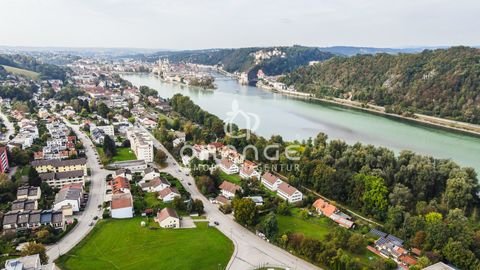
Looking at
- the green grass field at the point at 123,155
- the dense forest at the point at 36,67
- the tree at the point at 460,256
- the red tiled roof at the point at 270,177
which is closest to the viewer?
the tree at the point at 460,256

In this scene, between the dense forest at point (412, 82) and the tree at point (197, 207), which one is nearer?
the tree at point (197, 207)

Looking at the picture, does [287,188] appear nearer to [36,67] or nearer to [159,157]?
[159,157]

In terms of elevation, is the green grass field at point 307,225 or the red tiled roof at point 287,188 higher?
the red tiled roof at point 287,188

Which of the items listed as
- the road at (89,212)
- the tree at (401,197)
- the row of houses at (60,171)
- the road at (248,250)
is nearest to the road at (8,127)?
the road at (89,212)

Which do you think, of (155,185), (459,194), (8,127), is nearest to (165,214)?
(155,185)

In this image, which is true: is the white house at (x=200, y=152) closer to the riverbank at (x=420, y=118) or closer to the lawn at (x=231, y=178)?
the lawn at (x=231, y=178)

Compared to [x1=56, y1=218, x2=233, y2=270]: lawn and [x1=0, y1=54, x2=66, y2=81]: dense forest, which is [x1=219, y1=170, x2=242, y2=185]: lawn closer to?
[x1=56, y1=218, x2=233, y2=270]: lawn

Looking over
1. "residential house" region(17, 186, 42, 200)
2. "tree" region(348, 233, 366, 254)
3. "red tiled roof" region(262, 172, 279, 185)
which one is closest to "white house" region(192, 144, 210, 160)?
"red tiled roof" region(262, 172, 279, 185)
